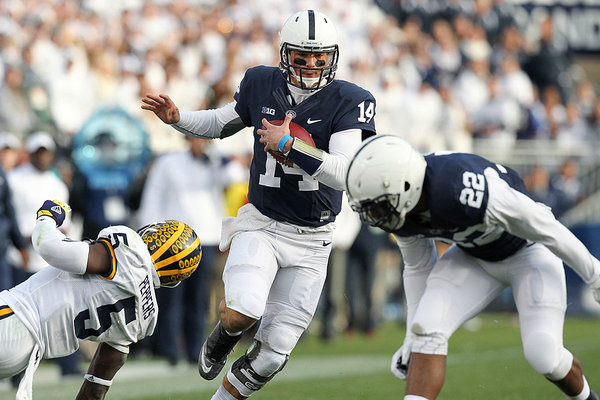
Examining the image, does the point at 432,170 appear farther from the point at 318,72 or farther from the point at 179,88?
the point at 179,88

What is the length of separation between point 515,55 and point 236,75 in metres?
6.92

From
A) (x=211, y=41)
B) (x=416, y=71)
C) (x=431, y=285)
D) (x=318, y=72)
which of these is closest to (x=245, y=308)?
(x=431, y=285)

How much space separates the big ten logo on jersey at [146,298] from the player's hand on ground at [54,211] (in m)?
0.51

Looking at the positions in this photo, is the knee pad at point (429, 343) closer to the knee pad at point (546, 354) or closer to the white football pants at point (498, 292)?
the white football pants at point (498, 292)

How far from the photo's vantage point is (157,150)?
1146cm

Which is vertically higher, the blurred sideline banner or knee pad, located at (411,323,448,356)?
the blurred sideline banner

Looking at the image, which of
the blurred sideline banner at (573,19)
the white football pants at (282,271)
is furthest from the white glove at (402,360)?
the blurred sideline banner at (573,19)

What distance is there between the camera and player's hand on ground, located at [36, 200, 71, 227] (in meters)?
4.95

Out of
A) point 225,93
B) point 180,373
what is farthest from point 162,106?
point 225,93

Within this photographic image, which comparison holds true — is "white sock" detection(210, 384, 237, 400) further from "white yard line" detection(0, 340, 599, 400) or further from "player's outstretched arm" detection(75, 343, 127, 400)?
"white yard line" detection(0, 340, 599, 400)

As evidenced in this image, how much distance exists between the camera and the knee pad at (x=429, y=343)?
15.8 ft

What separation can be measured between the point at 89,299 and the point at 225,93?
207 inches

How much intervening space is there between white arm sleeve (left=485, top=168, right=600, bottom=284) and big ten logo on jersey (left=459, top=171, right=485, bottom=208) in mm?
46

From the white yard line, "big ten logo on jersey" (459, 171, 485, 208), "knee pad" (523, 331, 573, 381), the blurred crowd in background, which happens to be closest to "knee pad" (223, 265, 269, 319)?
"big ten logo on jersey" (459, 171, 485, 208)
